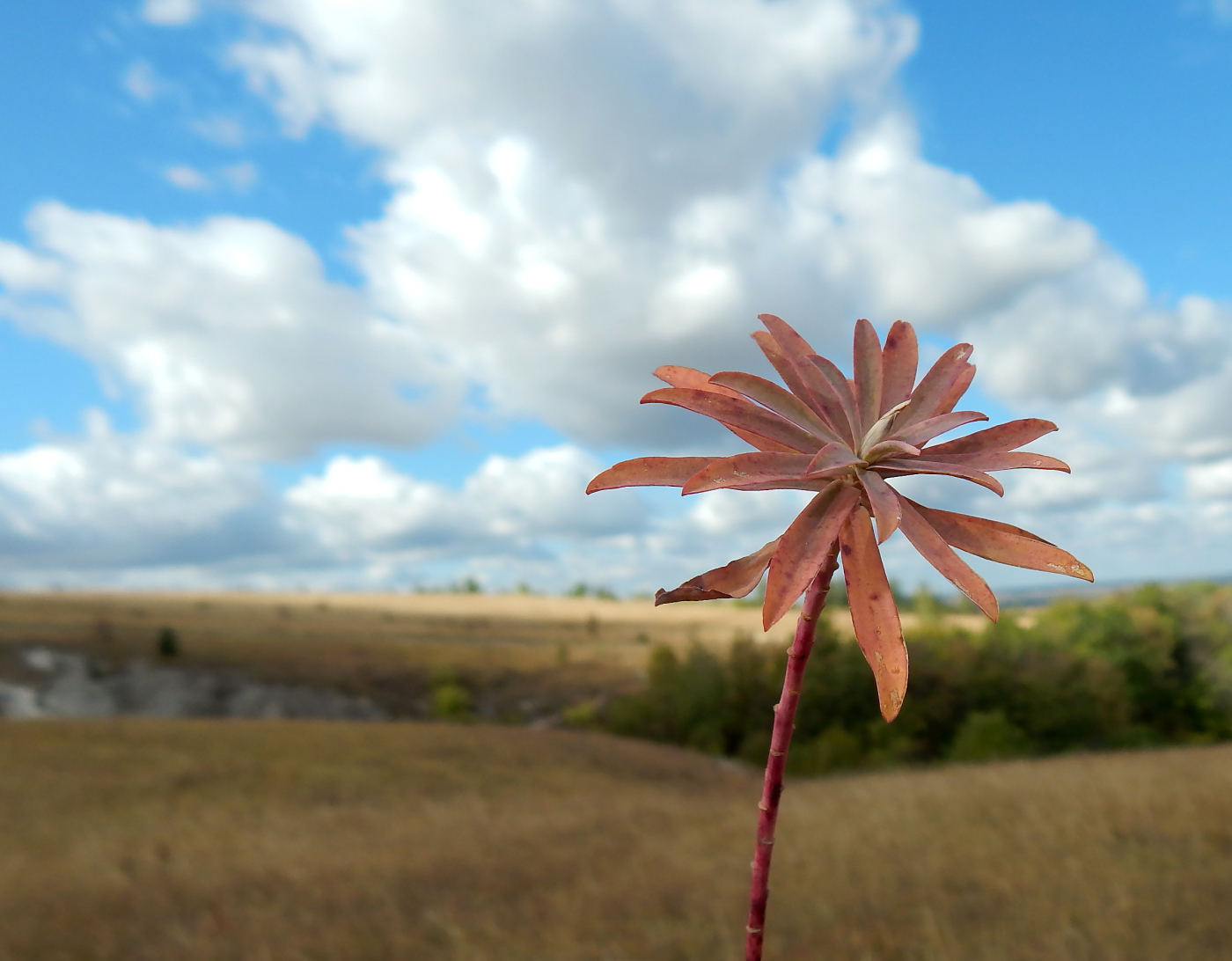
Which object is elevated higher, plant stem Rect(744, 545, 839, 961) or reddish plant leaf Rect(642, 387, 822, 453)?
reddish plant leaf Rect(642, 387, 822, 453)

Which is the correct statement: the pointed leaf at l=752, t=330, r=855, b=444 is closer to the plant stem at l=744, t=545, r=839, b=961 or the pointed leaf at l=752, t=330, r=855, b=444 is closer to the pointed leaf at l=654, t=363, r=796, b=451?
the pointed leaf at l=654, t=363, r=796, b=451

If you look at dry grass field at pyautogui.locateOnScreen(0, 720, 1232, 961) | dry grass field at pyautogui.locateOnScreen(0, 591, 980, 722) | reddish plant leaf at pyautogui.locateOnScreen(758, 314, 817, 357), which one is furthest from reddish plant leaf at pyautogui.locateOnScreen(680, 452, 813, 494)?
dry grass field at pyautogui.locateOnScreen(0, 591, 980, 722)

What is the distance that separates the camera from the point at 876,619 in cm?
78

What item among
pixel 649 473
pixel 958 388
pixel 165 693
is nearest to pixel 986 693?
pixel 958 388

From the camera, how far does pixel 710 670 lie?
62.9m

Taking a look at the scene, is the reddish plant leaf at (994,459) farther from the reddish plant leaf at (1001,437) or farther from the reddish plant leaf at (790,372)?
the reddish plant leaf at (790,372)

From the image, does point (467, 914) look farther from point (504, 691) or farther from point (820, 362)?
point (504, 691)

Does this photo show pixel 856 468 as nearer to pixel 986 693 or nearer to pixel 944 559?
pixel 944 559

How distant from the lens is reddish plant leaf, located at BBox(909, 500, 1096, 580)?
2.75 ft

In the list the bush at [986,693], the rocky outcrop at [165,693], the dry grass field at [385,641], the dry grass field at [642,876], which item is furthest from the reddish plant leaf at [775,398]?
the rocky outcrop at [165,693]

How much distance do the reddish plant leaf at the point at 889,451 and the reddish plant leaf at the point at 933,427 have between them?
40mm

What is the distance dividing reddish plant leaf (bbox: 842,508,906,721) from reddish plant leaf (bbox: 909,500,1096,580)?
0.10 m

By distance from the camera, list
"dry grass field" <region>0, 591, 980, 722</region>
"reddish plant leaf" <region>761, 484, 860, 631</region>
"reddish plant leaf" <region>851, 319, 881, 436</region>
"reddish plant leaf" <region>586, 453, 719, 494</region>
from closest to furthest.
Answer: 1. "reddish plant leaf" <region>761, 484, 860, 631</region>
2. "reddish plant leaf" <region>586, 453, 719, 494</region>
3. "reddish plant leaf" <region>851, 319, 881, 436</region>
4. "dry grass field" <region>0, 591, 980, 722</region>

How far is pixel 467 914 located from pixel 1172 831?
939cm
